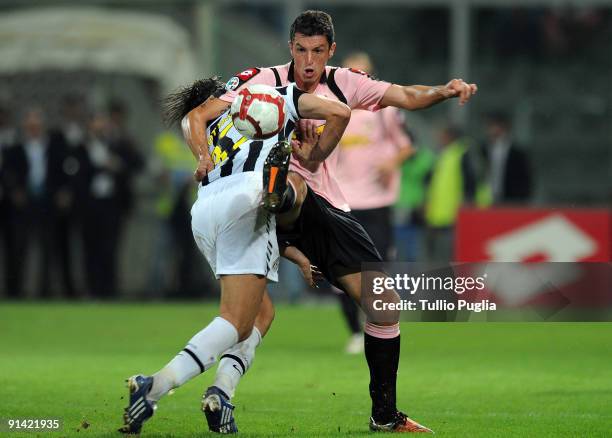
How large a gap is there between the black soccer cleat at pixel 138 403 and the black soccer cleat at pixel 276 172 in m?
0.97

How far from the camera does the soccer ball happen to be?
6.21 meters

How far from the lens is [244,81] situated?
7113 millimetres

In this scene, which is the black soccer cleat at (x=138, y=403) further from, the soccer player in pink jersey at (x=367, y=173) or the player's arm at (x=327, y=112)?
the soccer player in pink jersey at (x=367, y=173)

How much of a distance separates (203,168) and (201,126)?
471mm

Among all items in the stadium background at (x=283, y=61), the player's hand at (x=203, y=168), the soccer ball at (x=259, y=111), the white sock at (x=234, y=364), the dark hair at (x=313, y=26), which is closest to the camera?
the soccer ball at (x=259, y=111)

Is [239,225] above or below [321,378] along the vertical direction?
above

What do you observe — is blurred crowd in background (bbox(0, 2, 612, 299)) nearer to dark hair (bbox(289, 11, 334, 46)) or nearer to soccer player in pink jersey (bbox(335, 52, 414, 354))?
soccer player in pink jersey (bbox(335, 52, 414, 354))

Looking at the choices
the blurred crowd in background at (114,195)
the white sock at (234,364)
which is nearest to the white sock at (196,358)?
the white sock at (234,364)

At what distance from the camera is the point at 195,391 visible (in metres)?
8.79

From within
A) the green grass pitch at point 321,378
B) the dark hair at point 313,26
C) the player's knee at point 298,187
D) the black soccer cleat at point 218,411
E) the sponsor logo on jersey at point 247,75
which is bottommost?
the green grass pitch at point 321,378

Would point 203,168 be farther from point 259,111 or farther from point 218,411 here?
point 218,411

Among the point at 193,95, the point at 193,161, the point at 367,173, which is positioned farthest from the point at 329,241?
the point at 193,161

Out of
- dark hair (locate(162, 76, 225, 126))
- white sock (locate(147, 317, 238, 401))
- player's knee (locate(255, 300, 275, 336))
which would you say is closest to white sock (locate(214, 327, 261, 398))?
player's knee (locate(255, 300, 275, 336))

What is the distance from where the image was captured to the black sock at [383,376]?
6.71 m
